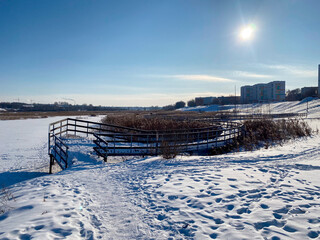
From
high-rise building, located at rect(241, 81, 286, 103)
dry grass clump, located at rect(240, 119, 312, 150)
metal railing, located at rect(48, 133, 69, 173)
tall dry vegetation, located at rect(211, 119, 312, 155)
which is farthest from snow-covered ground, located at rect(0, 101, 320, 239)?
high-rise building, located at rect(241, 81, 286, 103)

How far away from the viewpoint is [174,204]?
4914 millimetres

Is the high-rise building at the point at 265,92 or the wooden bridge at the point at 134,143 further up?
the high-rise building at the point at 265,92

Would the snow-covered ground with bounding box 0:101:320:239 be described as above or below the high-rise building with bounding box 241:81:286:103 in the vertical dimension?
below

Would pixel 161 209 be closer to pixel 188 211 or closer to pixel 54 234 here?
pixel 188 211

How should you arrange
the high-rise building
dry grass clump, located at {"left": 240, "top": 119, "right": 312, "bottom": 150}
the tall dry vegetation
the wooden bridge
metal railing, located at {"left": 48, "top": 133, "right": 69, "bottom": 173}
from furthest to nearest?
the high-rise building
dry grass clump, located at {"left": 240, "top": 119, "right": 312, "bottom": 150}
the tall dry vegetation
the wooden bridge
metal railing, located at {"left": 48, "top": 133, "right": 69, "bottom": 173}

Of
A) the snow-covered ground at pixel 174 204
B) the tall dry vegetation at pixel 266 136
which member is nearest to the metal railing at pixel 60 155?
the snow-covered ground at pixel 174 204

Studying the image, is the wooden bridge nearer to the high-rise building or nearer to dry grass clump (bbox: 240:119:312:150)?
dry grass clump (bbox: 240:119:312:150)

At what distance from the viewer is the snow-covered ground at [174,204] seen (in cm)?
383

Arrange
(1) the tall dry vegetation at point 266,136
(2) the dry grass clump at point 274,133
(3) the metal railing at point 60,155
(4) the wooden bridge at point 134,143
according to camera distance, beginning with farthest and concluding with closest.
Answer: (2) the dry grass clump at point 274,133 → (1) the tall dry vegetation at point 266,136 → (4) the wooden bridge at point 134,143 → (3) the metal railing at point 60,155

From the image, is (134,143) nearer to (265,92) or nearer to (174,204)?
(174,204)

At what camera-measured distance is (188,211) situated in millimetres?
4555

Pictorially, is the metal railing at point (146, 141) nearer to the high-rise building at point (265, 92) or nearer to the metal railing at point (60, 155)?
the metal railing at point (60, 155)

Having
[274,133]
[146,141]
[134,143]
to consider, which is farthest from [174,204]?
[274,133]

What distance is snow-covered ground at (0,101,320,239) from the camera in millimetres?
3832
